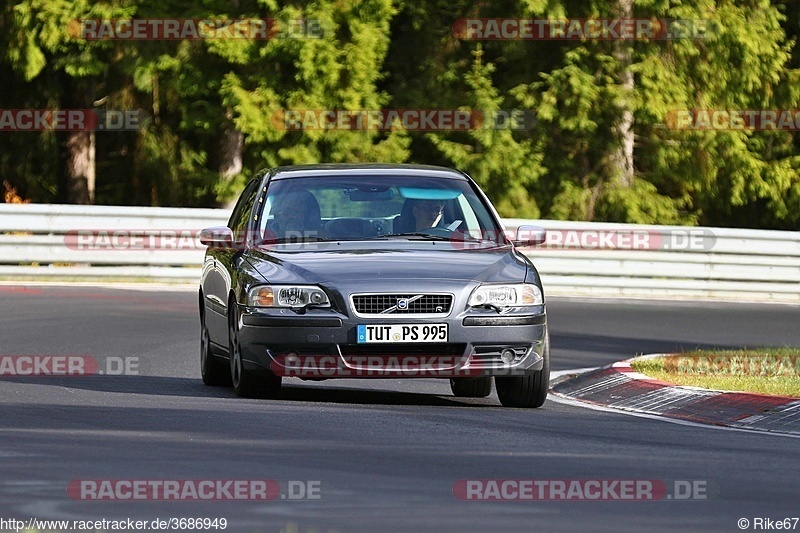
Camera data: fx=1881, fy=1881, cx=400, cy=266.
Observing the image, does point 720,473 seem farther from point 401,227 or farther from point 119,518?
point 401,227

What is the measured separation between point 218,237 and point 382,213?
115 cm

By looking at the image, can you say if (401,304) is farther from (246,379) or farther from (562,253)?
(562,253)

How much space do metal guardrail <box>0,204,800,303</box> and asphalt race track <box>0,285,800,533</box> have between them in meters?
9.87

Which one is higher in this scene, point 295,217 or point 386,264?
point 295,217

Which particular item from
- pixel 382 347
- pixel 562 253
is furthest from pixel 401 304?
pixel 562 253

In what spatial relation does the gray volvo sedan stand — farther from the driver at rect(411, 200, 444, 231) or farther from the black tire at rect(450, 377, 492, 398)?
the black tire at rect(450, 377, 492, 398)

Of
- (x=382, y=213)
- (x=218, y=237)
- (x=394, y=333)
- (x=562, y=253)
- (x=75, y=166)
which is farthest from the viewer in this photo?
(x=75, y=166)

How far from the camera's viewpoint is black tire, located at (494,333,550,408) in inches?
469

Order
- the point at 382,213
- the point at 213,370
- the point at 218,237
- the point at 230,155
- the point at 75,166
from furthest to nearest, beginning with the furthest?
the point at 75,166
the point at 230,155
the point at 213,370
the point at 382,213
the point at 218,237

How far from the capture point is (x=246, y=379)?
39.7 feet

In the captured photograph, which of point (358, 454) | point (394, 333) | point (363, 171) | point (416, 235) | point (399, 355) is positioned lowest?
point (358, 454)

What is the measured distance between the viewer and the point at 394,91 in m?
35.7

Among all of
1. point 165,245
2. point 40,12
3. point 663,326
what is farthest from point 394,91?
point 663,326

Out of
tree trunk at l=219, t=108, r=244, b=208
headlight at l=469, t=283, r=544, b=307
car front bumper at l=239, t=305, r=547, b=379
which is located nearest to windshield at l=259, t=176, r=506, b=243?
headlight at l=469, t=283, r=544, b=307
